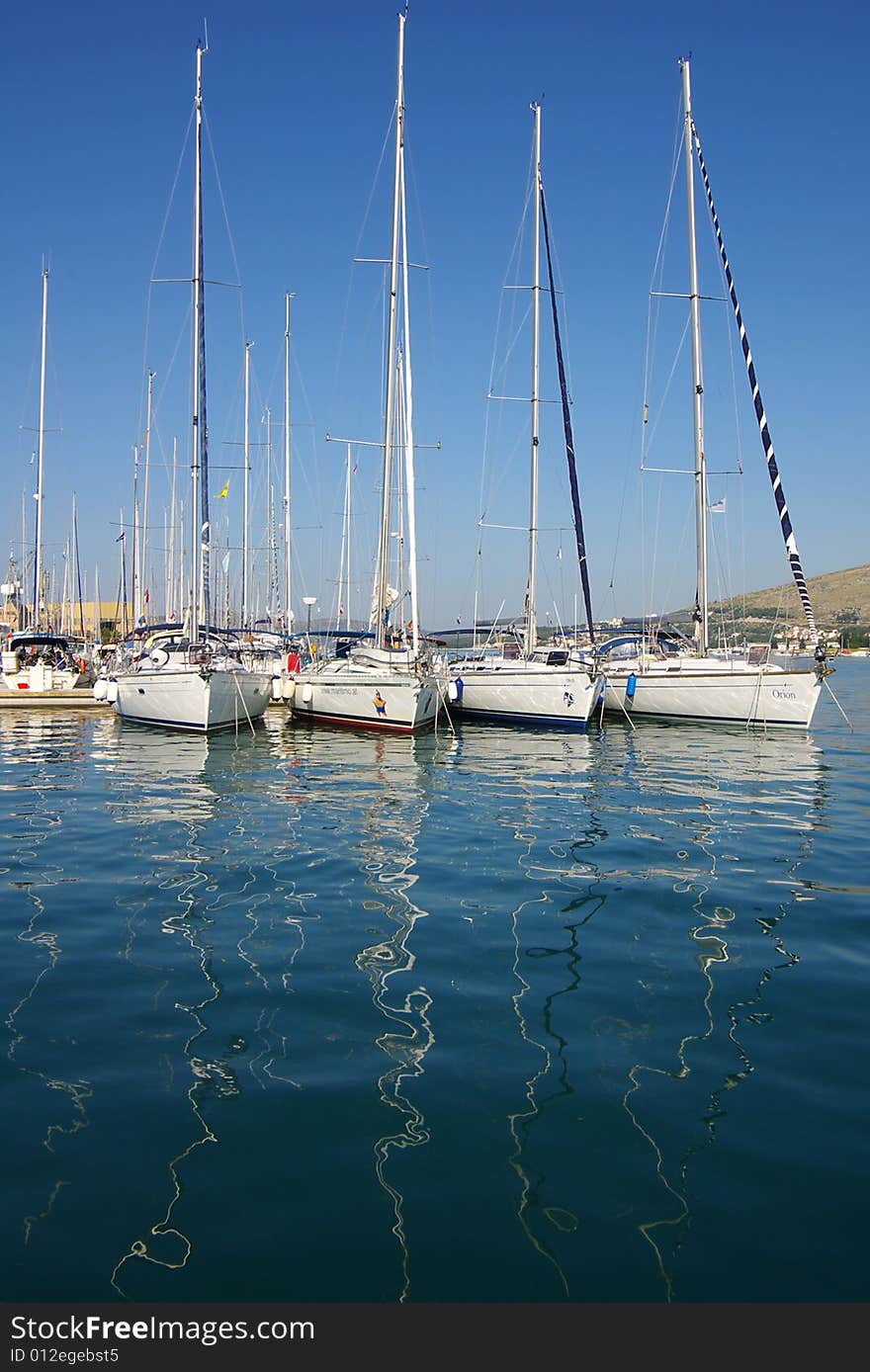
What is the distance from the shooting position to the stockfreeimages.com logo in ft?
11.5

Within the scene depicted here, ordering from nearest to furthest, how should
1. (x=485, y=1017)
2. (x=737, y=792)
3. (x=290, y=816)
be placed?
(x=485, y=1017)
(x=290, y=816)
(x=737, y=792)

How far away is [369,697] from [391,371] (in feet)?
32.1

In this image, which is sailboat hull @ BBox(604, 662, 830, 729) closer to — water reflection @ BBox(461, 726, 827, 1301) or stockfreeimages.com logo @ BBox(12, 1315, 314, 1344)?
water reflection @ BBox(461, 726, 827, 1301)

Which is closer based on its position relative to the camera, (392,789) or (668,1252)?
(668,1252)

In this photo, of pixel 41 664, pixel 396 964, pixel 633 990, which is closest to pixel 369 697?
pixel 41 664

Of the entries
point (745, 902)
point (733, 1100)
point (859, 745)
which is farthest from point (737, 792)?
point (733, 1100)

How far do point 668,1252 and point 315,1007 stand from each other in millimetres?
3211

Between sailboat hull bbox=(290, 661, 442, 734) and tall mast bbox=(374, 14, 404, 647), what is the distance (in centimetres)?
214

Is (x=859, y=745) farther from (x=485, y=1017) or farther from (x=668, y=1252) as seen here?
(x=668, y=1252)

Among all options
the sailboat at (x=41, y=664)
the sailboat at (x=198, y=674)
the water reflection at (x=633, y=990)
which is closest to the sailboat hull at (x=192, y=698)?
the sailboat at (x=198, y=674)

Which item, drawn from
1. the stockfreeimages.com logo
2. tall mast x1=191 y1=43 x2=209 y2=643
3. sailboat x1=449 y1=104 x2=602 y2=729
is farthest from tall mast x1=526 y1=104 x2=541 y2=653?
the stockfreeimages.com logo

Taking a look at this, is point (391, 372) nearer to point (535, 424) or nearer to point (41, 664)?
point (535, 424)

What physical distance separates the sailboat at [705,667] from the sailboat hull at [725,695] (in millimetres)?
28

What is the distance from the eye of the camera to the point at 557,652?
30.8m
